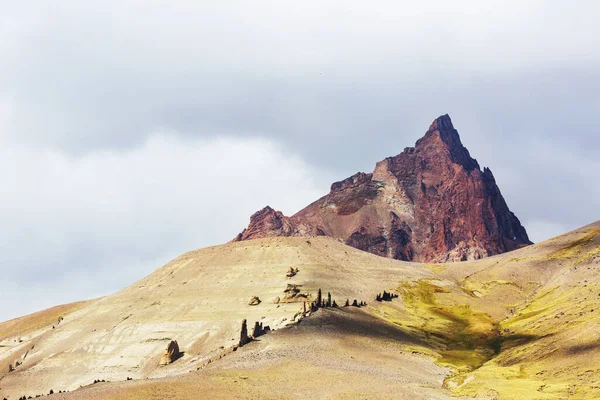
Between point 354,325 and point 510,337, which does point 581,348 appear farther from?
point 354,325

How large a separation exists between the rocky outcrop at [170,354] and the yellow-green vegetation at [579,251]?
10522cm

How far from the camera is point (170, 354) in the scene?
104125 mm

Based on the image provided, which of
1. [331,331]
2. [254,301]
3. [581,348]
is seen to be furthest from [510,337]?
[254,301]

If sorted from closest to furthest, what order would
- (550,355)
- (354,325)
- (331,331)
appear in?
(550,355), (331,331), (354,325)

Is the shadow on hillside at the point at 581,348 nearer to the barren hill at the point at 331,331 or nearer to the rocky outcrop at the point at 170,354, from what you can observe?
the barren hill at the point at 331,331

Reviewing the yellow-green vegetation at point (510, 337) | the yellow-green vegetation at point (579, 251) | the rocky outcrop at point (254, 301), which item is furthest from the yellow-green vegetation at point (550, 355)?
the rocky outcrop at point (254, 301)

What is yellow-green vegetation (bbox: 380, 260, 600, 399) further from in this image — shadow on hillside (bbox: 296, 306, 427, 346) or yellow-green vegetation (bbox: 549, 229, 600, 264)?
shadow on hillside (bbox: 296, 306, 427, 346)

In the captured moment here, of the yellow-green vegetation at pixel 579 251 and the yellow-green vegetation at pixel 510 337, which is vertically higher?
the yellow-green vegetation at pixel 579 251

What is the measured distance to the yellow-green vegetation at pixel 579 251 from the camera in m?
156

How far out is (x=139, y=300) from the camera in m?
145

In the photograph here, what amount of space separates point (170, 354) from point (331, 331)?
29.0m

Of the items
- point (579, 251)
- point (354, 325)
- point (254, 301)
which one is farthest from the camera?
point (579, 251)

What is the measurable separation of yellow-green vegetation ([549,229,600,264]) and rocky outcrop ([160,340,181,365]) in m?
105

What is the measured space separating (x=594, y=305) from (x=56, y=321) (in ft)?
412
